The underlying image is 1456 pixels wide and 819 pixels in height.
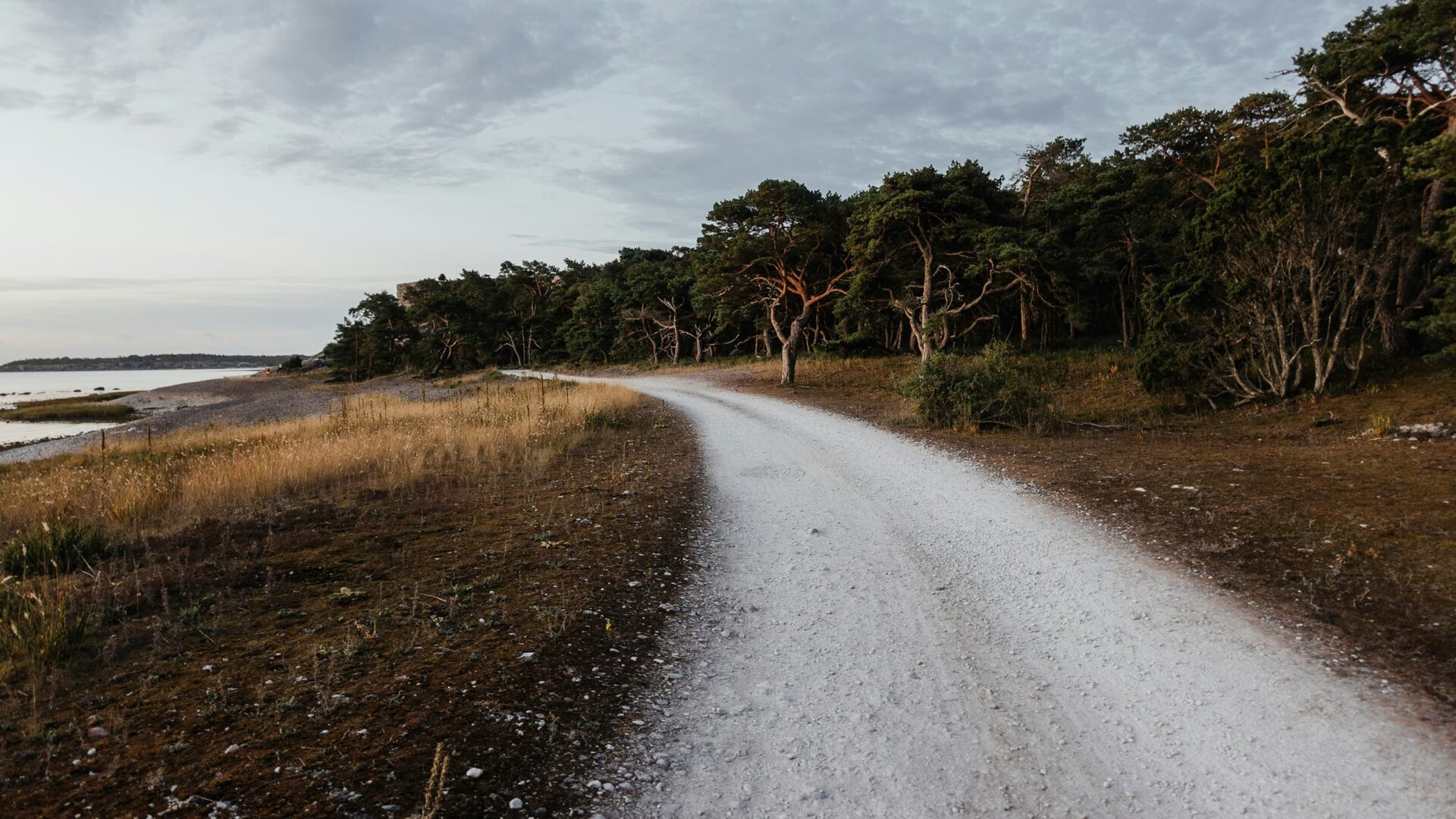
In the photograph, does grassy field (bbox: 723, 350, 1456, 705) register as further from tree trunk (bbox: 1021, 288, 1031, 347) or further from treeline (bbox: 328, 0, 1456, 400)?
tree trunk (bbox: 1021, 288, 1031, 347)

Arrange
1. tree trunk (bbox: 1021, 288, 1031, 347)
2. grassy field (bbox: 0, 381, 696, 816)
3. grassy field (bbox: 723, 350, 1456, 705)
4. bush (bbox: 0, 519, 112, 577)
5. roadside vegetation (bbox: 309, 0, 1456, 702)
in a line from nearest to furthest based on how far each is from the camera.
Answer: grassy field (bbox: 0, 381, 696, 816) < grassy field (bbox: 723, 350, 1456, 705) < bush (bbox: 0, 519, 112, 577) < roadside vegetation (bbox: 309, 0, 1456, 702) < tree trunk (bbox: 1021, 288, 1031, 347)

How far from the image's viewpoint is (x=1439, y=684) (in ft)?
12.5

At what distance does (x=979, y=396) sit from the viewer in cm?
1421

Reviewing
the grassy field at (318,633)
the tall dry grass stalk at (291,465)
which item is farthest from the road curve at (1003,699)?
the tall dry grass stalk at (291,465)

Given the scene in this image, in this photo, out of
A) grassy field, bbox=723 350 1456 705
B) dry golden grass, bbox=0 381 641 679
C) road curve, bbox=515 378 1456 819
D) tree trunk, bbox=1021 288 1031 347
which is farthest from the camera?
tree trunk, bbox=1021 288 1031 347

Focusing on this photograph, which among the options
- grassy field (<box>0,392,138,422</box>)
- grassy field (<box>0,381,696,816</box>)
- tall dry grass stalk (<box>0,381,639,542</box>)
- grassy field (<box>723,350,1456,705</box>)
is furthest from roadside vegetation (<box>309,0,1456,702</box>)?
grassy field (<box>0,392,138,422</box>)

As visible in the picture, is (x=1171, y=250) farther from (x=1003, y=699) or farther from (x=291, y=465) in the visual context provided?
(x=291, y=465)

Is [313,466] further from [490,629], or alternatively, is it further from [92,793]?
[92,793]

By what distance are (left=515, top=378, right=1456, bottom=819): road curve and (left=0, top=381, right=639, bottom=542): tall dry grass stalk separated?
20.3 ft

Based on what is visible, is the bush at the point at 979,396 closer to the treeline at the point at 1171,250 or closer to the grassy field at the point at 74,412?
the treeline at the point at 1171,250

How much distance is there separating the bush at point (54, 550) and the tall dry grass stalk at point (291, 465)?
68cm

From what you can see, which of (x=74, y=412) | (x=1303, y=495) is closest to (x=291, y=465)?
(x=1303, y=495)

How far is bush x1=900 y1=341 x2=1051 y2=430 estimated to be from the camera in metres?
14.0

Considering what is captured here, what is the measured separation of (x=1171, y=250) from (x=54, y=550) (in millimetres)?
34213
